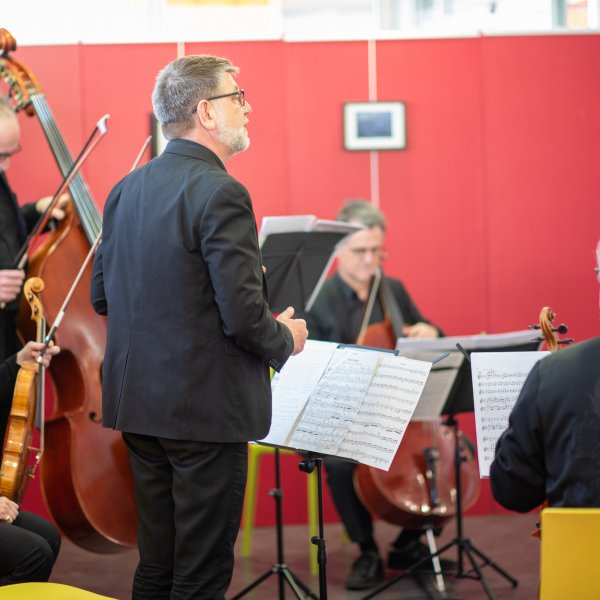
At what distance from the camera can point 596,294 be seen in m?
4.09

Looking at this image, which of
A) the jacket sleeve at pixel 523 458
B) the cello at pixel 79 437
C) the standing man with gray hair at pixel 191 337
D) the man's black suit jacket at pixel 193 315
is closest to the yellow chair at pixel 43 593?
the standing man with gray hair at pixel 191 337

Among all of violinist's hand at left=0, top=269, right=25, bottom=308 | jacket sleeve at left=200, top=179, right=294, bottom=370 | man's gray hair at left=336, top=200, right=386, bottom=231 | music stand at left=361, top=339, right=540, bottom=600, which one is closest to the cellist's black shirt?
man's gray hair at left=336, top=200, right=386, bottom=231

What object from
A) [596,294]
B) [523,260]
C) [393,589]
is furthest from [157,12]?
[393,589]

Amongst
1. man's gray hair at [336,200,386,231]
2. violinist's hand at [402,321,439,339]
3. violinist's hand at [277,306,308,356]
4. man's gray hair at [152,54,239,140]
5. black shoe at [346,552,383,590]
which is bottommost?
black shoe at [346,552,383,590]

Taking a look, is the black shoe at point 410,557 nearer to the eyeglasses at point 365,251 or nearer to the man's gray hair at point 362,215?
the eyeglasses at point 365,251

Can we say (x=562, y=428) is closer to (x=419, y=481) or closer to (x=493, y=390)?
(x=493, y=390)

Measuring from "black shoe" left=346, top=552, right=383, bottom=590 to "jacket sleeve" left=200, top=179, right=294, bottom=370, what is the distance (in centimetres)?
155

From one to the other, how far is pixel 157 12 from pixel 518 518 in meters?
2.70

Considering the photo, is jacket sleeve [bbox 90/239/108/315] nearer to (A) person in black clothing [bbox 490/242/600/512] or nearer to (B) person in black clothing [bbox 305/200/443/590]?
(A) person in black clothing [bbox 490/242/600/512]

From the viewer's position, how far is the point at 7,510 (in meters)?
2.15

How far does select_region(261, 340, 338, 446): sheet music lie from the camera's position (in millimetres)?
2252

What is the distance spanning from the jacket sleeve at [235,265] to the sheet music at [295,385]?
0.37 meters

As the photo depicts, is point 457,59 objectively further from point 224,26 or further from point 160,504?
point 160,504

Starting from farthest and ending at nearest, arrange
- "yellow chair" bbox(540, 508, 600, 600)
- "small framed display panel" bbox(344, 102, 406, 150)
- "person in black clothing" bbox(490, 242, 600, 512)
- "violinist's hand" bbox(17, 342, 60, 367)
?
1. "small framed display panel" bbox(344, 102, 406, 150)
2. "violinist's hand" bbox(17, 342, 60, 367)
3. "person in black clothing" bbox(490, 242, 600, 512)
4. "yellow chair" bbox(540, 508, 600, 600)
